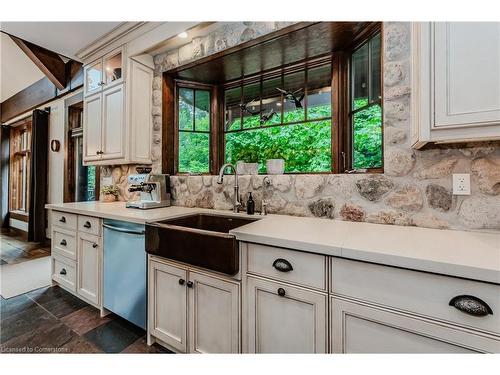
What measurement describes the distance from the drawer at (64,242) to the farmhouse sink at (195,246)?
1.14 m

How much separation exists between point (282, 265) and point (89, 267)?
1.82 metres

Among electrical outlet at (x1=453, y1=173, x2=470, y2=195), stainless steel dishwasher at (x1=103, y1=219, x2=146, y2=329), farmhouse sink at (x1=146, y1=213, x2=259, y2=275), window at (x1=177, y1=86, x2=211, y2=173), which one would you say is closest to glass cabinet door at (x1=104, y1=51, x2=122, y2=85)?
window at (x1=177, y1=86, x2=211, y2=173)

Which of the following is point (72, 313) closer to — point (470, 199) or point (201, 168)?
point (201, 168)

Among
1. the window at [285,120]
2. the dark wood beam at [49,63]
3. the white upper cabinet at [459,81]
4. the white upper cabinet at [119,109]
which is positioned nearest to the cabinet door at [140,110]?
the white upper cabinet at [119,109]

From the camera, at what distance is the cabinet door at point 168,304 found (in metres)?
1.41

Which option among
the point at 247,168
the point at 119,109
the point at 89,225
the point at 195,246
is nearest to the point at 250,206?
the point at 247,168

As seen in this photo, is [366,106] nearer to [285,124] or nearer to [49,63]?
[285,124]

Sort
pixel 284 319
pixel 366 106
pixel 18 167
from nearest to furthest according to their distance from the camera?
pixel 284 319 → pixel 366 106 → pixel 18 167

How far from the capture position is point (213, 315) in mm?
1296

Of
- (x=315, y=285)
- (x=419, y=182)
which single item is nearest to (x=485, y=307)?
(x=315, y=285)

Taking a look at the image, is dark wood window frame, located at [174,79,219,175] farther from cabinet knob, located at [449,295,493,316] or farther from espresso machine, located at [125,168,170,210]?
cabinet knob, located at [449,295,493,316]

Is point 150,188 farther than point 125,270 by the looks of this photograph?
Yes

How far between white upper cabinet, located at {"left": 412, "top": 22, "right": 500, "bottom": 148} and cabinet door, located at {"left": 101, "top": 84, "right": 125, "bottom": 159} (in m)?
2.53

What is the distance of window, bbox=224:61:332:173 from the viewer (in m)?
2.03
